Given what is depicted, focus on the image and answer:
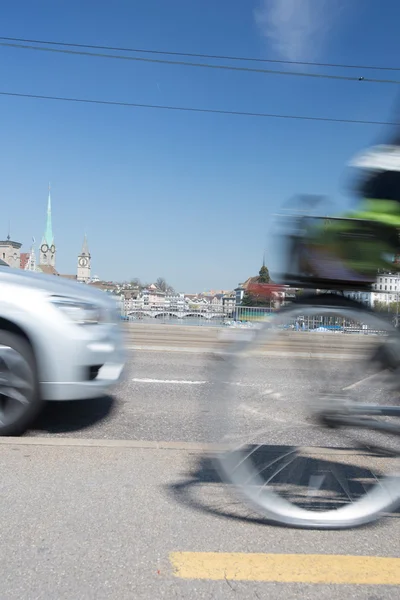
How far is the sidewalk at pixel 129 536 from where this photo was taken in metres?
1.97

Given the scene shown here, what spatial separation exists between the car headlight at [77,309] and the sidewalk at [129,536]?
0.97 meters

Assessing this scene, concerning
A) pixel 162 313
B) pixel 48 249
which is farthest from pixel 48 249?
pixel 162 313

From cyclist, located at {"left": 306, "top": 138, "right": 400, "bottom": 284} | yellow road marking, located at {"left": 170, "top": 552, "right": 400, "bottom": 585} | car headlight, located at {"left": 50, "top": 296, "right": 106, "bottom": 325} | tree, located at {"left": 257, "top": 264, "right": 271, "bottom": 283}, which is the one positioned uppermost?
cyclist, located at {"left": 306, "top": 138, "right": 400, "bottom": 284}

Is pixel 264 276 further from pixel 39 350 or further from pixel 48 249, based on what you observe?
pixel 48 249

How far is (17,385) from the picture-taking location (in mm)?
3625

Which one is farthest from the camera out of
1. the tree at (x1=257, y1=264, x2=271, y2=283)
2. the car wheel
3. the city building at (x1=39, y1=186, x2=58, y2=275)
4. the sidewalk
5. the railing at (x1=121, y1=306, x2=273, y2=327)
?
the city building at (x1=39, y1=186, x2=58, y2=275)

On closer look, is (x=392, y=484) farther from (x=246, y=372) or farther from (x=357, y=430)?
(x=246, y=372)

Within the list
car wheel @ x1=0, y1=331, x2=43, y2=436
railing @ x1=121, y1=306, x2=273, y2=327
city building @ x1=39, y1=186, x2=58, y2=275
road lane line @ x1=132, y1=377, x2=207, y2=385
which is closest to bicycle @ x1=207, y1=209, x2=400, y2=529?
car wheel @ x1=0, y1=331, x2=43, y2=436

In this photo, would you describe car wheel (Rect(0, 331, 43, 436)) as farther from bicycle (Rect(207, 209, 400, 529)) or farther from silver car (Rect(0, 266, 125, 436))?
bicycle (Rect(207, 209, 400, 529))

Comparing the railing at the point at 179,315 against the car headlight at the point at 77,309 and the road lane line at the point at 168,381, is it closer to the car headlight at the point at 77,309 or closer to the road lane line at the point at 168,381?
the road lane line at the point at 168,381

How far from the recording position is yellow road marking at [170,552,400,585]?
2.04 metres

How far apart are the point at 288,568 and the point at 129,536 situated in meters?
0.64

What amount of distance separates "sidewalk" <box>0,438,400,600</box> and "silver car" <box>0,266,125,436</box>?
→ 0.52m

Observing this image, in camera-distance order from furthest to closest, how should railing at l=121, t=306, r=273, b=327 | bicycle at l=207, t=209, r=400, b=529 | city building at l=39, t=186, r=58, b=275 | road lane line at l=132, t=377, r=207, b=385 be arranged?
city building at l=39, t=186, r=58, b=275
railing at l=121, t=306, r=273, b=327
road lane line at l=132, t=377, r=207, b=385
bicycle at l=207, t=209, r=400, b=529
